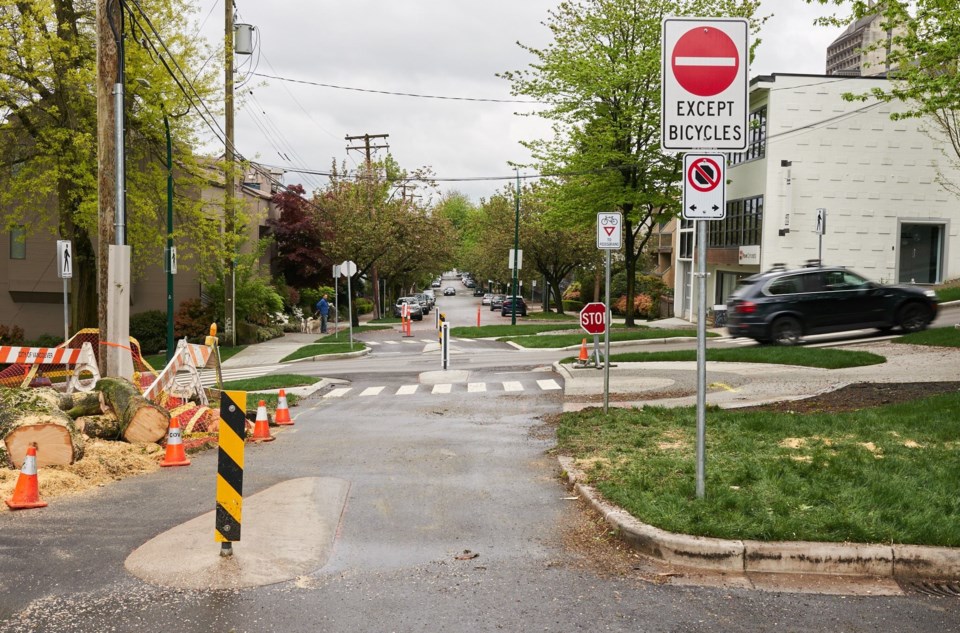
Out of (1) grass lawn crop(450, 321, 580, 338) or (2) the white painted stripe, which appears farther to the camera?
(1) grass lawn crop(450, 321, 580, 338)

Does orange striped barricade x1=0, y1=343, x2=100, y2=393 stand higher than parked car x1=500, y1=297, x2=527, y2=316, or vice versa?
orange striped barricade x1=0, y1=343, x2=100, y2=393

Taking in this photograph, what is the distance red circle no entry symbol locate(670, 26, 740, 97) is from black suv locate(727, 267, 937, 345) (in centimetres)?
1445

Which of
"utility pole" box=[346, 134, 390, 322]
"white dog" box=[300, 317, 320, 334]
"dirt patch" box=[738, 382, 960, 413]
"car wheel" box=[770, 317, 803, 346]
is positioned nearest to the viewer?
"dirt patch" box=[738, 382, 960, 413]

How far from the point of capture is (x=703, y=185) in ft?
21.5

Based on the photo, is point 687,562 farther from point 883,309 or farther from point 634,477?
point 883,309

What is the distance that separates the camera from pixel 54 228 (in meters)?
26.0

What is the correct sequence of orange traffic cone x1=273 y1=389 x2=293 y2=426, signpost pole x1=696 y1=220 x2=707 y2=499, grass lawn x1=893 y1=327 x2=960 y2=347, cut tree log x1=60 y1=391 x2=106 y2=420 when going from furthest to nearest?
grass lawn x1=893 y1=327 x2=960 y2=347 → orange traffic cone x1=273 y1=389 x2=293 y2=426 → cut tree log x1=60 y1=391 x2=106 y2=420 → signpost pole x1=696 y1=220 x2=707 y2=499

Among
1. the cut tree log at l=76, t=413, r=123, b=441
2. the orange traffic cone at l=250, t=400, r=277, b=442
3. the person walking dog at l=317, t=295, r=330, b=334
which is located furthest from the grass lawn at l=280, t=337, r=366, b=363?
the cut tree log at l=76, t=413, r=123, b=441

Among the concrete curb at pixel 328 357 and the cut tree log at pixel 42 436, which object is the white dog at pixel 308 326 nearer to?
the concrete curb at pixel 328 357

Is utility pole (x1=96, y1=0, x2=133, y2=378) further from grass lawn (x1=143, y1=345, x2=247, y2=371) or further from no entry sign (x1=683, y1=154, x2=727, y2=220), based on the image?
grass lawn (x1=143, y1=345, x2=247, y2=371)

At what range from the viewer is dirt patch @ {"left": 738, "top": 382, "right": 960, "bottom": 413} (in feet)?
38.3

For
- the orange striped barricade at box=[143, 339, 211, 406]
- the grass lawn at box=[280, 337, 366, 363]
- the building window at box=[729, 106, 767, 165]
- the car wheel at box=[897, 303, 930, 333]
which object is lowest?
the grass lawn at box=[280, 337, 366, 363]

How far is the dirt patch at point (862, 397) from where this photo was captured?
1167cm

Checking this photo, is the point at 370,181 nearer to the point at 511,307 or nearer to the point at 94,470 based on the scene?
the point at 511,307
